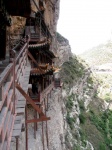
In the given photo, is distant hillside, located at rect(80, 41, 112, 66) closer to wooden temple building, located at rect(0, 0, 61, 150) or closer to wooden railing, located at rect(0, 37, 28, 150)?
wooden temple building, located at rect(0, 0, 61, 150)

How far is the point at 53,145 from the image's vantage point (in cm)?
1527

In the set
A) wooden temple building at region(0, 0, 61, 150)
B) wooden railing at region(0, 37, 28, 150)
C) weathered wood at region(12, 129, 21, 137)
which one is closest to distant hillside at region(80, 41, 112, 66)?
wooden temple building at region(0, 0, 61, 150)

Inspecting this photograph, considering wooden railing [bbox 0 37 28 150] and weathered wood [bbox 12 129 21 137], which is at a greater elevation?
wooden railing [bbox 0 37 28 150]

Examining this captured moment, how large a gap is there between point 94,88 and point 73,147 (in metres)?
23.4

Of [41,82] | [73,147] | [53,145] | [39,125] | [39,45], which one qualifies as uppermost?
[39,45]

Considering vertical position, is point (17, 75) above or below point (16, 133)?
above

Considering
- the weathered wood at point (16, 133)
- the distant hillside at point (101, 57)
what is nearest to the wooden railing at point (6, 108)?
the weathered wood at point (16, 133)

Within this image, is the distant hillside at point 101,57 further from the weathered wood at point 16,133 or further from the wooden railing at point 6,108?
the wooden railing at point 6,108

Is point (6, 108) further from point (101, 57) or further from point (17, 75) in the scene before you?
point (101, 57)

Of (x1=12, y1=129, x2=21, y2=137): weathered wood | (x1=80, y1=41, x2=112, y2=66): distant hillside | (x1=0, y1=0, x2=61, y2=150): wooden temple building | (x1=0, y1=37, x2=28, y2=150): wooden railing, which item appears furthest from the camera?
(x1=80, y1=41, x2=112, y2=66): distant hillside

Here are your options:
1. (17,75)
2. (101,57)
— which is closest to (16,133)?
(17,75)

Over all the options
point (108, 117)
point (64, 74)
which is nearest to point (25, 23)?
point (64, 74)

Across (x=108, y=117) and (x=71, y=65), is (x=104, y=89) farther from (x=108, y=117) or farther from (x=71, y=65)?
(x=71, y=65)

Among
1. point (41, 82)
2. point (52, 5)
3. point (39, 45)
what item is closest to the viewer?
point (39, 45)
